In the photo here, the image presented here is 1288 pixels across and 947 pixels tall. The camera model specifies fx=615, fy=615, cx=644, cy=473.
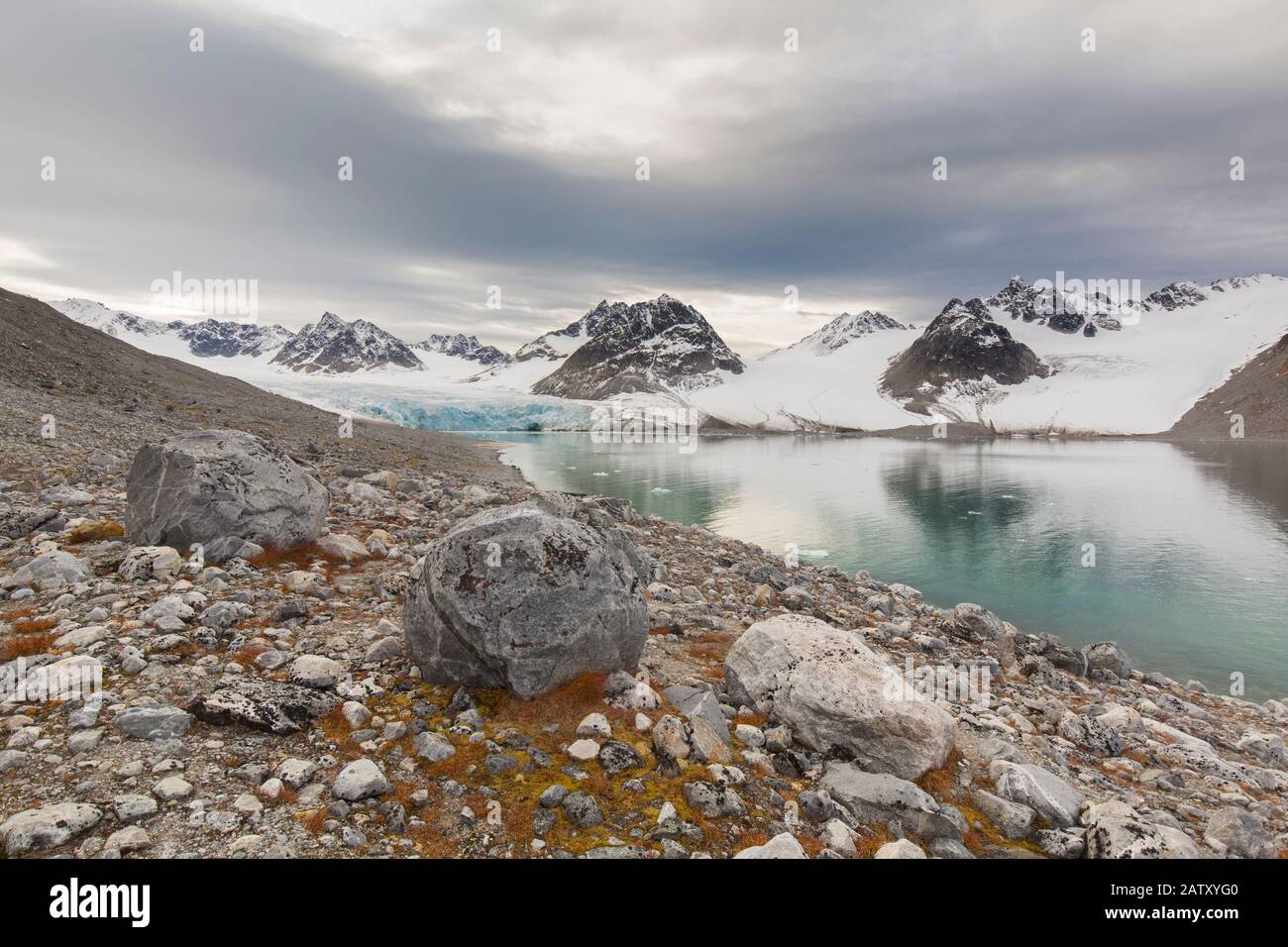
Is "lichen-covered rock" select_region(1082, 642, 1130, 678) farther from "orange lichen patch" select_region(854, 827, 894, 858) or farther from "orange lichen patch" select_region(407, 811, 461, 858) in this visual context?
"orange lichen patch" select_region(407, 811, 461, 858)

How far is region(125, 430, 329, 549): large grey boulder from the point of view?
34.3 feet

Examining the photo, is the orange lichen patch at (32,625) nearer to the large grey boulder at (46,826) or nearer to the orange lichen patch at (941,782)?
the large grey boulder at (46,826)

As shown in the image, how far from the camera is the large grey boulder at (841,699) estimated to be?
6703 millimetres

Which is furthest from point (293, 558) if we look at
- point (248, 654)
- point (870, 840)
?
point (870, 840)

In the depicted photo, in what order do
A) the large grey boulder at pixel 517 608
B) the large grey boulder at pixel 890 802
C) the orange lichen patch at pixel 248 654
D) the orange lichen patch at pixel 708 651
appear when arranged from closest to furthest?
the large grey boulder at pixel 890 802
the large grey boulder at pixel 517 608
the orange lichen patch at pixel 248 654
the orange lichen patch at pixel 708 651

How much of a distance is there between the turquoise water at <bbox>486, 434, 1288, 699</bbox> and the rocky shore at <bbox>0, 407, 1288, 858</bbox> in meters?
10.8

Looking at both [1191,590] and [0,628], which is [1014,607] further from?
[0,628]

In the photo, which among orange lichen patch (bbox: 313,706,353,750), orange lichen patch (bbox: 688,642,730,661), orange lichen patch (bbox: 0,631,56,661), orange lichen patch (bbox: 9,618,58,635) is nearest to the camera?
orange lichen patch (bbox: 313,706,353,750)

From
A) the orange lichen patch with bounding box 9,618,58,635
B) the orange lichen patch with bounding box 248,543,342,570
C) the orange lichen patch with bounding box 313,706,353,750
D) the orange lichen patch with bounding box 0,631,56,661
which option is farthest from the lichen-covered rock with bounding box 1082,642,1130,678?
the orange lichen patch with bounding box 9,618,58,635

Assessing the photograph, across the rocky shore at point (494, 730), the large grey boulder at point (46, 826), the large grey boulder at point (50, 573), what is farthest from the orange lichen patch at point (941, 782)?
the large grey boulder at point (50, 573)

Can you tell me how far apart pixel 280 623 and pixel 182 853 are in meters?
4.72

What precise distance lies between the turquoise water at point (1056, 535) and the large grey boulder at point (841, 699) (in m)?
14.9

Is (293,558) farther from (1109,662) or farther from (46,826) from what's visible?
(1109,662)
